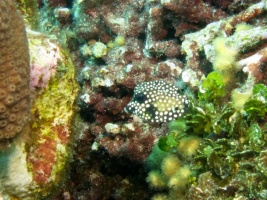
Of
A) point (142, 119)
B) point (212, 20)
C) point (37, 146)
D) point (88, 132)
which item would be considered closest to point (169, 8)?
point (212, 20)

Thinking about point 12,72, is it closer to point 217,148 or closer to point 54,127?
point 54,127

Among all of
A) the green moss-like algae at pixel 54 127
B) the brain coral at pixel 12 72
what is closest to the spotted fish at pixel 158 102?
the green moss-like algae at pixel 54 127

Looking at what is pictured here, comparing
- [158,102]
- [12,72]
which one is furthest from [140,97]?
[12,72]

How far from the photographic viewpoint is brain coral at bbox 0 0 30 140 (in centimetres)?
348

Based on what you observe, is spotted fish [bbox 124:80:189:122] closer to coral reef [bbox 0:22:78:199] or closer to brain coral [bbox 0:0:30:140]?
coral reef [bbox 0:22:78:199]

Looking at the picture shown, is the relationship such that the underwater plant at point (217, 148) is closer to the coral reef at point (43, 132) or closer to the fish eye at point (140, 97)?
the fish eye at point (140, 97)

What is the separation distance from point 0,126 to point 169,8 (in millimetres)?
3784

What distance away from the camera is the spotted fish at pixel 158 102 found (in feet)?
16.4

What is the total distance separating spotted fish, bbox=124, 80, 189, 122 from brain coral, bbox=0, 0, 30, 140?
77.6 inches

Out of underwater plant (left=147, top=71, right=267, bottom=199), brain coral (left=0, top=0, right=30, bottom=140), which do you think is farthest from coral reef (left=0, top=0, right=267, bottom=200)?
brain coral (left=0, top=0, right=30, bottom=140)

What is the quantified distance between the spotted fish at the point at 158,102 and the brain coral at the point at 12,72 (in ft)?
6.46

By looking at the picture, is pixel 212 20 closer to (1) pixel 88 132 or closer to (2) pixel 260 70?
(2) pixel 260 70

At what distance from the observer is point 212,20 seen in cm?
561

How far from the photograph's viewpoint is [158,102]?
16.5 feet
